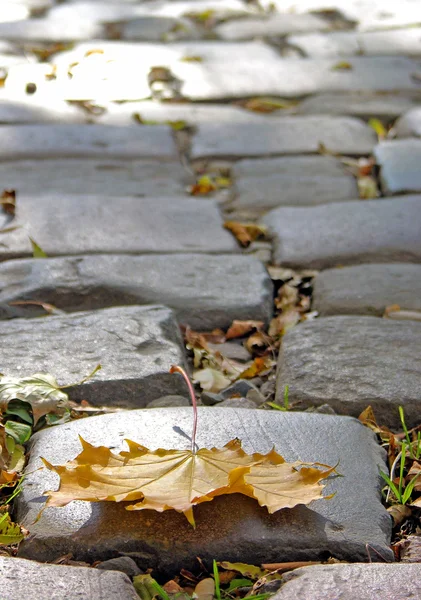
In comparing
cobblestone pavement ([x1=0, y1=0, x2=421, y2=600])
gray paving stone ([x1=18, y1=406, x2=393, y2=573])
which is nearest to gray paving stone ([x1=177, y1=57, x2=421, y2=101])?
cobblestone pavement ([x1=0, y1=0, x2=421, y2=600])

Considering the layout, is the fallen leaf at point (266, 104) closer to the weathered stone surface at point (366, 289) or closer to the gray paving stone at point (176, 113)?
the gray paving stone at point (176, 113)

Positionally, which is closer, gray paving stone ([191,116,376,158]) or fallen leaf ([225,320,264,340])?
fallen leaf ([225,320,264,340])

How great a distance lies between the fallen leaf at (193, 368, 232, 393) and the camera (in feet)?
5.33

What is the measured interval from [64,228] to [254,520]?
130 cm

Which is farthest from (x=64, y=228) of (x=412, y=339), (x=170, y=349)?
(x=412, y=339)

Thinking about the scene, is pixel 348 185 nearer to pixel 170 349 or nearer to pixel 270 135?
pixel 270 135

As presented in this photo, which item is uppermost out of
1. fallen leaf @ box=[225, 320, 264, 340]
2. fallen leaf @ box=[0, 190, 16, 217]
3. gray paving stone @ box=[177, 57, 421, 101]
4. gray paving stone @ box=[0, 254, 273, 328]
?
gray paving stone @ box=[177, 57, 421, 101]

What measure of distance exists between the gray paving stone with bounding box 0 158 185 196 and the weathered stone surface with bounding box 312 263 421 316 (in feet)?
2.49

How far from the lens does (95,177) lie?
2668 millimetres

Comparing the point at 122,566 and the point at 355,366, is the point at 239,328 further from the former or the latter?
the point at 122,566

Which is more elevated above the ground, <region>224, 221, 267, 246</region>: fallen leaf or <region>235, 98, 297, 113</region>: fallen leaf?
<region>235, 98, 297, 113</region>: fallen leaf

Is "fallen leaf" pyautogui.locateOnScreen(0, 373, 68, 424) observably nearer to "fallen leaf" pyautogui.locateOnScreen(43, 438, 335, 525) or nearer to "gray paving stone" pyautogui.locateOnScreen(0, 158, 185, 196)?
"fallen leaf" pyautogui.locateOnScreen(43, 438, 335, 525)

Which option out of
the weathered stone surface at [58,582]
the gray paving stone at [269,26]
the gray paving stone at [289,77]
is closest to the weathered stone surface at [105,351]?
the weathered stone surface at [58,582]

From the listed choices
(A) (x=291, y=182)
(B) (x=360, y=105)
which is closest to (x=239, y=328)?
(A) (x=291, y=182)
